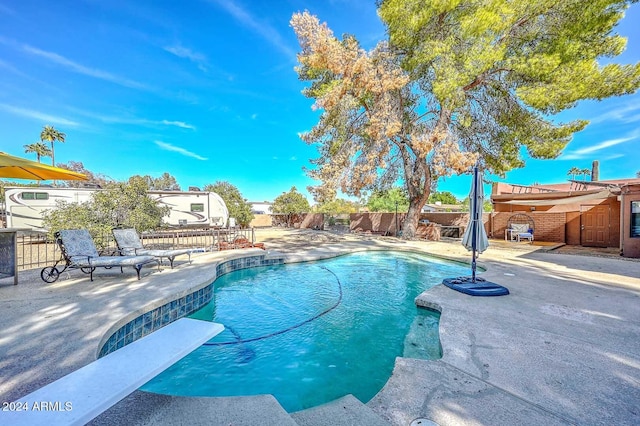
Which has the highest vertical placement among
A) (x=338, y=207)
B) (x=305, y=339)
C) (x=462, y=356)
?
(x=338, y=207)

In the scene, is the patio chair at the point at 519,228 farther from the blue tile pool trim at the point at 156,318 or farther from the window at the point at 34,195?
the window at the point at 34,195

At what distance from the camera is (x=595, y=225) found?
37.8 feet

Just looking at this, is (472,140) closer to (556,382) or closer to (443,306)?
(443,306)

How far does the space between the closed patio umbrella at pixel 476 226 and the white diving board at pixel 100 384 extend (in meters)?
4.68

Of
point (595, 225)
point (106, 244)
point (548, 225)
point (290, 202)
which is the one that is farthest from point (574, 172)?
point (106, 244)

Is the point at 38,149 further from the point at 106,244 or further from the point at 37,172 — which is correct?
the point at 37,172

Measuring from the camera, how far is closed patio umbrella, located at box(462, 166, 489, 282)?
490 cm

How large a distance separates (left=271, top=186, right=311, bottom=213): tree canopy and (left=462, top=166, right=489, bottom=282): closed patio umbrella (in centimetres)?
2513

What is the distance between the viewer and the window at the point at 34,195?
1243cm

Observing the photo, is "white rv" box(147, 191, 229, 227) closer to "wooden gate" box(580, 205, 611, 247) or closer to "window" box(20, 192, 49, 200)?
"window" box(20, 192, 49, 200)

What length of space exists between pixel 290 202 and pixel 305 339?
27.1 metres

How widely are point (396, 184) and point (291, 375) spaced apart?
12.7 m

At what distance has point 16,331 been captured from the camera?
2.64 m

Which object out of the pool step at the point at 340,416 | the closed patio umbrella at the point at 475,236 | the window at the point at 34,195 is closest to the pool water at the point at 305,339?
the pool step at the point at 340,416
